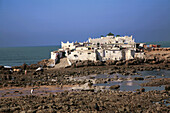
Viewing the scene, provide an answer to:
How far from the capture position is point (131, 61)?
159 feet

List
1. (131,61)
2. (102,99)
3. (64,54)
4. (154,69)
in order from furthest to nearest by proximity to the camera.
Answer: (64,54) → (131,61) → (154,69) → (102,99)

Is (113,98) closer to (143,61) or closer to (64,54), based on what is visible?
(143,61)

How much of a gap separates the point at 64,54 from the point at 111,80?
27.8 metres

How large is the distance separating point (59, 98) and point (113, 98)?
5.38 m

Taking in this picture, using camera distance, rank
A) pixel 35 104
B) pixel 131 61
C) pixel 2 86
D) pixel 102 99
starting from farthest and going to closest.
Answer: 1. pixel 131 61
2. pixel 2 86
3. pixel 102 99
4. pixel 35 104

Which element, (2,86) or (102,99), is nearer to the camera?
(102,99)

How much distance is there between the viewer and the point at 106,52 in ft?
169

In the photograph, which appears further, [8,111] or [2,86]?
[2,86]

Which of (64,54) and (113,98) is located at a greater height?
(64,54)

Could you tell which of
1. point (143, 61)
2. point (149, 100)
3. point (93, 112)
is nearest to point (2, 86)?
point (93, 112)

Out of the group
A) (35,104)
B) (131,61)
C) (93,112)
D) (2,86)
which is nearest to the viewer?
(93,112)

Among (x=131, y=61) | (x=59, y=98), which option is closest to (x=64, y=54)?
(x=131, y=61)

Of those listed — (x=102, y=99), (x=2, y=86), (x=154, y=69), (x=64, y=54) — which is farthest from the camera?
(x=64, y=54)

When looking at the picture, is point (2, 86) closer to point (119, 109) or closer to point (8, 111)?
point (8, 111)
